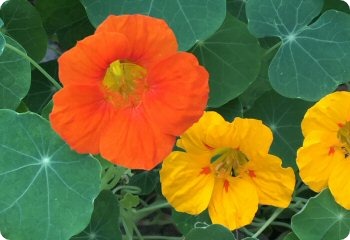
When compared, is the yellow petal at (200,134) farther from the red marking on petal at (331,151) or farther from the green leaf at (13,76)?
the green leaf at (13,76)

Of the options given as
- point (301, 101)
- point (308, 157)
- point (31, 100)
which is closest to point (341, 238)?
point (308, 157)

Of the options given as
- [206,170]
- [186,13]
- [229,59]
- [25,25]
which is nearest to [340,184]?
[206,170]

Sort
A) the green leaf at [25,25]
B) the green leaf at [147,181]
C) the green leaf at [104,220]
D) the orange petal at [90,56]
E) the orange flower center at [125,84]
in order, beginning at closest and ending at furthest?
1. the orange petal at [90,56]
2. the orange flower center at [125,84]
3. the green leaf at [104,220]
4. the green leaf at [25,25]
5. the green leaf at [147,181]

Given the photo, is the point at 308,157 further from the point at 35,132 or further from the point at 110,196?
the point at 35,132

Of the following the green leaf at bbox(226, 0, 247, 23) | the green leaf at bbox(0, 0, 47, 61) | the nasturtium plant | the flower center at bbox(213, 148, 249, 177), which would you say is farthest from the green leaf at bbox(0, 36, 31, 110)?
the green leaf at bbox(226, 0, 247, 23)

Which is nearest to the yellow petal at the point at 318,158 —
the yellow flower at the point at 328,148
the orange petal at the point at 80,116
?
the yellow flower at the point at 328,148

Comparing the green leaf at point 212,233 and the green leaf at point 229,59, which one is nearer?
the green leaf at point 212,233
